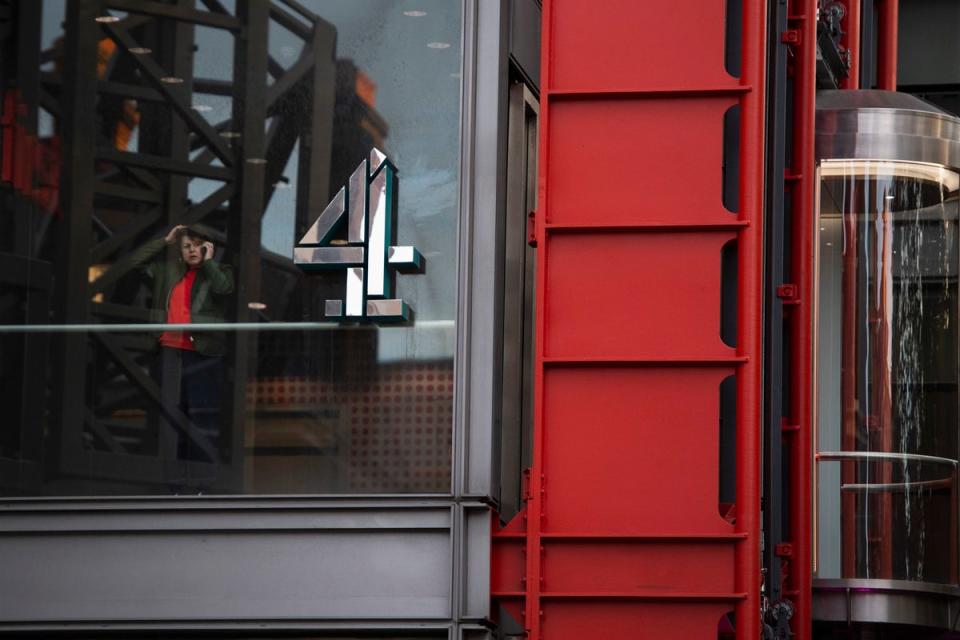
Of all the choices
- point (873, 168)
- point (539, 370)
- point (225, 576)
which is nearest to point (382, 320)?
point (539, 370)

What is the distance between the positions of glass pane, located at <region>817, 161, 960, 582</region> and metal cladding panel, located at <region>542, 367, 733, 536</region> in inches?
153

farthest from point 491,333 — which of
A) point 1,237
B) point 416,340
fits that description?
point 1,237

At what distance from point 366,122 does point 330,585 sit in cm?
430

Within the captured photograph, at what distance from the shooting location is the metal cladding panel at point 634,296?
54.6 ft

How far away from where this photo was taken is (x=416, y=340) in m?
17.3

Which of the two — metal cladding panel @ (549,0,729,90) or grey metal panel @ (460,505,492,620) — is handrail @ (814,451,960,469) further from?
metal cladding panel @ (549,0,729,90)

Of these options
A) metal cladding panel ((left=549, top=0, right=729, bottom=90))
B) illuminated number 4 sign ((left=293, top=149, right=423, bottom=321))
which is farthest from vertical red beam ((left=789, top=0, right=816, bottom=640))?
illuminated number 4 sign ((left=293, top=149, right=423, bottom=321))

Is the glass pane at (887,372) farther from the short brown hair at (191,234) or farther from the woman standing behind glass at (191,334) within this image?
the short brown hair at (191,234)

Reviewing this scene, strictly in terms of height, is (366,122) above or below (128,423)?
above

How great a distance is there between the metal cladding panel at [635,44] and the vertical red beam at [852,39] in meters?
6.18

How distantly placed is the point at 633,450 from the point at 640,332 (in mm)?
1043

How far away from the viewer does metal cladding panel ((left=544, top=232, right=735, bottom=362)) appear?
54.6 ft

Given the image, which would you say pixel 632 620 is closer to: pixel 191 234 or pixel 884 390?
pixel 884 390

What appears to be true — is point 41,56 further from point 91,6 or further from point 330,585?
point 330,585
